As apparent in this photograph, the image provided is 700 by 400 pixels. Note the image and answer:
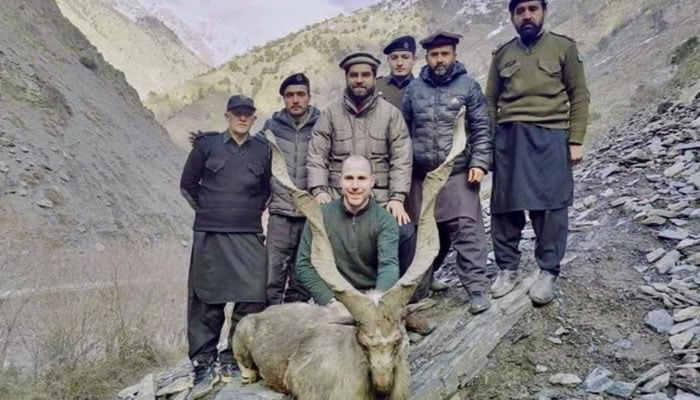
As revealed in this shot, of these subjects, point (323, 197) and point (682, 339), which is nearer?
point (682, 339)

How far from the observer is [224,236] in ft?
17.0

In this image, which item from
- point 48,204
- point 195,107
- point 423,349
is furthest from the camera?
point 195,107

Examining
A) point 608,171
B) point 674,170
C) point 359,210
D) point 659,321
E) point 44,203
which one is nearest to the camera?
point 359,210

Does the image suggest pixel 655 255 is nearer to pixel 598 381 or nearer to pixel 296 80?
pixel 598 381

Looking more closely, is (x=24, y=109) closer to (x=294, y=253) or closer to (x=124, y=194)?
(x=124, y=194)

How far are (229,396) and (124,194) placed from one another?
17138 mm

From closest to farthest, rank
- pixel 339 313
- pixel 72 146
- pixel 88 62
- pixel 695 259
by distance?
pixel 339 313 < pixel 695 259 < pixel 72 146 < pixel 88 62

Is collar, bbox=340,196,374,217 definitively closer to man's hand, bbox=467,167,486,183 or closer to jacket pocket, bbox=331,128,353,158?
jacket pocket, bbox=331,128,353,158

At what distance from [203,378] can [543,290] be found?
9.15ft

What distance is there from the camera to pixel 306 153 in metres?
5.61

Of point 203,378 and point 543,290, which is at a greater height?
point 543,290

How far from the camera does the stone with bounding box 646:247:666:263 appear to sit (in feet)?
18.5

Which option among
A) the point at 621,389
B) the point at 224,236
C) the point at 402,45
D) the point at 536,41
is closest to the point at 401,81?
the point at 402,45

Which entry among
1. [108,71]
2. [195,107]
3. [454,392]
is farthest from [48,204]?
[195,107]
